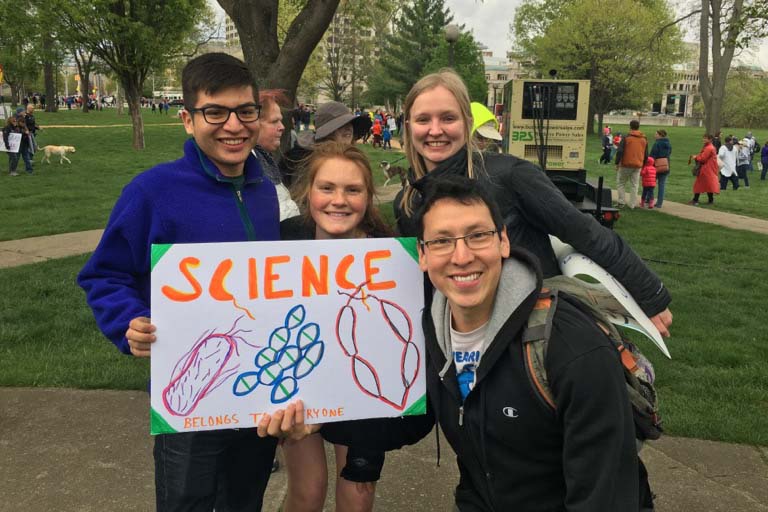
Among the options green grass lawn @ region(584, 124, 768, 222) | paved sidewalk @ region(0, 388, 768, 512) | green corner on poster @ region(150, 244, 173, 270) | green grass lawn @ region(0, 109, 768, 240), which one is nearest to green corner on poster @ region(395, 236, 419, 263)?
green corner on poster @ region(150, 244, 173, 270)

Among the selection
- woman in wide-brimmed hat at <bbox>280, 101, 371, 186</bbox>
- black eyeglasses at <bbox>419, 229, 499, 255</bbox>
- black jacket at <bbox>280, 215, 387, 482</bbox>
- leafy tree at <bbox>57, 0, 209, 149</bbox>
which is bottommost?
black jacket at <bbox>280, 215, 387, 482</bbox>

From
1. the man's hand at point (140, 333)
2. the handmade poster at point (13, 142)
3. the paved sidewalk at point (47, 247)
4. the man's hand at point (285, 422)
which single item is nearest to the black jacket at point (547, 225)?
the man's hand at point (285, 422)

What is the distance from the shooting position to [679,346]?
5.33 m

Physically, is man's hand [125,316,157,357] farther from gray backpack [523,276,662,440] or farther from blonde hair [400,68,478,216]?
gray backpack [523,276,662,440]

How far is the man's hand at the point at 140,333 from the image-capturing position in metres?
1.85

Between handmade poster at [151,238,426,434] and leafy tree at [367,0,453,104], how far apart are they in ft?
220

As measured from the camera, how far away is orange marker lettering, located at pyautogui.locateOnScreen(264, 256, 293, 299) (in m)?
1.97

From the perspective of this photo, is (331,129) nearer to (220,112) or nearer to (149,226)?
(220,112)

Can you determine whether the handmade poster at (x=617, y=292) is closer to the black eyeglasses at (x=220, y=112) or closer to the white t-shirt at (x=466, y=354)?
the white t-shirt at (x=466, y=354)

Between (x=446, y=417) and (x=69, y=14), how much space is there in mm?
23281

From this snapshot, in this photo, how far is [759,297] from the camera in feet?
23.3

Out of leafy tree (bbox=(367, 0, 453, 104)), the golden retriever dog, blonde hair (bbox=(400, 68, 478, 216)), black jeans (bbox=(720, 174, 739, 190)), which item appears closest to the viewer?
blonde hair (bbox=(400, 68, 478, 216))

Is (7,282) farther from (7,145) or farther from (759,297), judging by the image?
(7,145)

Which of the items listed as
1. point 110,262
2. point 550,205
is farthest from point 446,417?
point 110,262
